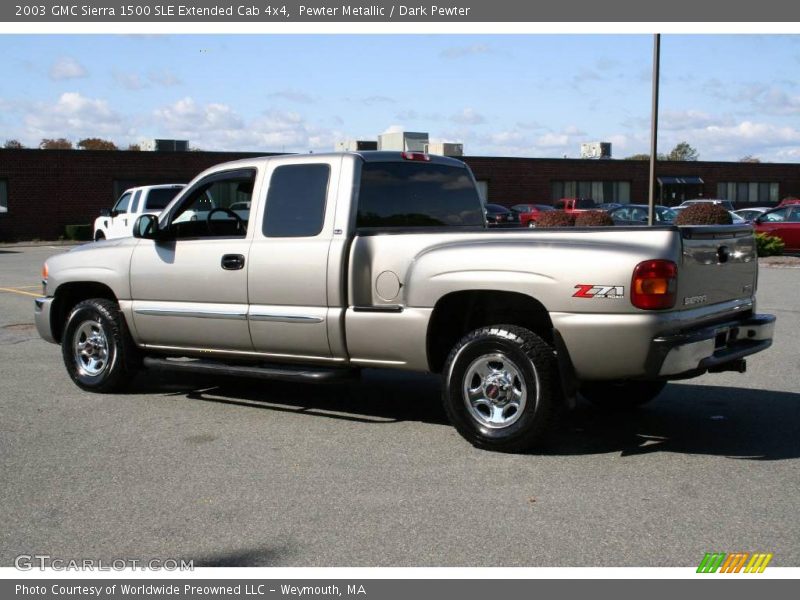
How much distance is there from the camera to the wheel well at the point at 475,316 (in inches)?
259

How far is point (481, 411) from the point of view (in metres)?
6.57

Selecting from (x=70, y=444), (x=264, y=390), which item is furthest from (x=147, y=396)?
(x=70, y=444)

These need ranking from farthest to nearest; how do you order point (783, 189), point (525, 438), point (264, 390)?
point (783, 189) < point (264, 390) < point (525, 438)

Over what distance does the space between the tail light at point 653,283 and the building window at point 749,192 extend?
59.0 metres

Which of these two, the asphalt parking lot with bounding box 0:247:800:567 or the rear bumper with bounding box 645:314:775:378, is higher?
the rear bumper with bounding box 645:314:775:378

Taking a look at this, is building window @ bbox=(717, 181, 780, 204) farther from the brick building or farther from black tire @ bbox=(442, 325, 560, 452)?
black tire @ bbox=(442, 325, 560, 452)

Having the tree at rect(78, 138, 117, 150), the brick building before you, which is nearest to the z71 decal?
the brick building

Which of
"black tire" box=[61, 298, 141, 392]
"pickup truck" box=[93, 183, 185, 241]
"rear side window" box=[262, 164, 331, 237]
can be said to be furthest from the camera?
"pickup truck" box=[93, 183, 185, 241]

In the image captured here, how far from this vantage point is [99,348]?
8555 millimetres

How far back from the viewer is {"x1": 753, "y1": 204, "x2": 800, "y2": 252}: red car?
27484mm

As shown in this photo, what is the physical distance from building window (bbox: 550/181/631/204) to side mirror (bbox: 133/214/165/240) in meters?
49.7

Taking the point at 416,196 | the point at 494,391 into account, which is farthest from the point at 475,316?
the point at 416,196
